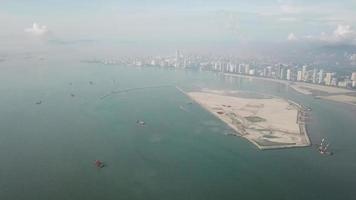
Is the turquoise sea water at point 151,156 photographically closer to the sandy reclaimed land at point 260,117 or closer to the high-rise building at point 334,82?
the sandy reclaimed land at point 260,117


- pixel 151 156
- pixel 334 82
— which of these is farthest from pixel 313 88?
pixel 151 156

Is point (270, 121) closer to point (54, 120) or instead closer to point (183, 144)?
point (183, 144)

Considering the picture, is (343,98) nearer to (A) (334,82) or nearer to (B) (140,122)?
(A) (334,82)

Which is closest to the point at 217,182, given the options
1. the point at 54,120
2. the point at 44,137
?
the point at 44,137

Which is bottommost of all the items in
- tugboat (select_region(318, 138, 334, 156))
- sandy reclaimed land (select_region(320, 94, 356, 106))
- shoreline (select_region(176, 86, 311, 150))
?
tugboat (select_region(318, 138, 334, 156))

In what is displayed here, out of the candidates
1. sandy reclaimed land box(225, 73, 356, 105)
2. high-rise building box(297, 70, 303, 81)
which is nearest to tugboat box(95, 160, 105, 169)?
sandy reclaimed land box(225, 73, 356, 105)

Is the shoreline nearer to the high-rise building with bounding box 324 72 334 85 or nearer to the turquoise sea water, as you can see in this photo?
the turquoise sea water
